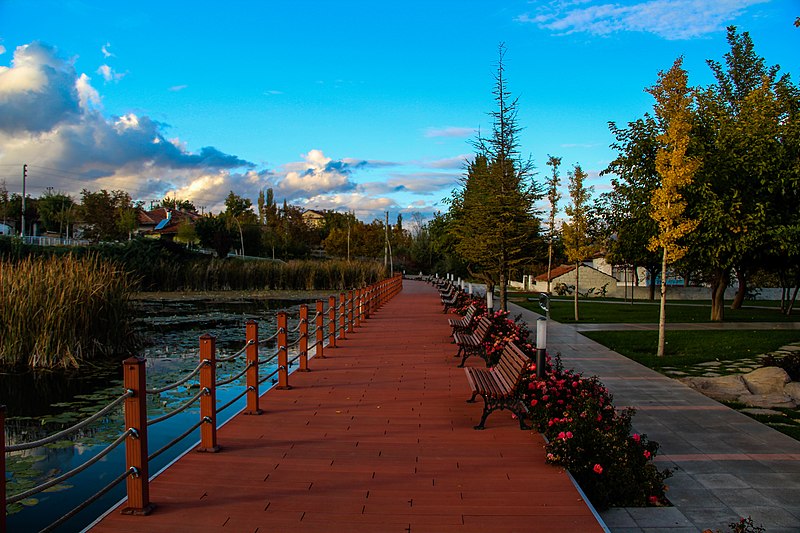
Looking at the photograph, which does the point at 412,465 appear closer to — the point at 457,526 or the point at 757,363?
the point at 457,526

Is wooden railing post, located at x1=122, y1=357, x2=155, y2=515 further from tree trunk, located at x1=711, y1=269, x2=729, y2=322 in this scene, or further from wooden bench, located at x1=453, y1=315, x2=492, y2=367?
tree trunk, located at x1=711, y1=269, x2=729, y2=322

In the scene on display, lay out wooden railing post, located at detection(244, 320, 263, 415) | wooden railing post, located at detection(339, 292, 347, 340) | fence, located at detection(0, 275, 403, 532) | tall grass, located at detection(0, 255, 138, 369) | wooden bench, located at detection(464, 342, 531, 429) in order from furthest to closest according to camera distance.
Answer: wooden railing post, located at detection(339, 292, 347, 340), tall grass, located at detection(0, 255, 138, 369), wooden railing post, located at detection(244, 320, 263, 415), wooden bench, located at detection(464, 342, 531, 429), fence, located at detection(0, 275, 403, 532)

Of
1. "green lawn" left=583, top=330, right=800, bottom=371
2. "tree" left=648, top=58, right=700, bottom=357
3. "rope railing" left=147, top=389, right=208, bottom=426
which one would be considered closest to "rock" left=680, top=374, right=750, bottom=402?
"green lawn" left=583, top=330, right=800, bottom=371

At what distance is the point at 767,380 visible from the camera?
966 centimetres

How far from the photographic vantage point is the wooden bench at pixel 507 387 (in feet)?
20.8

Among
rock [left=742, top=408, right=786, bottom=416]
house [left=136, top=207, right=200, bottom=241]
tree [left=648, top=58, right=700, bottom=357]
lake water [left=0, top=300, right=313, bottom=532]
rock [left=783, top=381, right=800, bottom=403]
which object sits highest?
house [left=136, top=207, right=200, bottom=241]

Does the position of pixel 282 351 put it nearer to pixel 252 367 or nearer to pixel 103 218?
pixel 252 367

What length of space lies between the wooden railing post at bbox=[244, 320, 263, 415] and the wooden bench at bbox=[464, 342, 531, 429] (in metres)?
2.44

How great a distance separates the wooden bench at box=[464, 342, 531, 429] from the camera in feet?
20.8

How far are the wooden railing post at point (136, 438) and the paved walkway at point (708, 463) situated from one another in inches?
129

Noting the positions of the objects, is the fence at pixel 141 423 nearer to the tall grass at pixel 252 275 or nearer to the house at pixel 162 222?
the tall grass at pixel 252 275

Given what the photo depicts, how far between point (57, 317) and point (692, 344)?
13.6m

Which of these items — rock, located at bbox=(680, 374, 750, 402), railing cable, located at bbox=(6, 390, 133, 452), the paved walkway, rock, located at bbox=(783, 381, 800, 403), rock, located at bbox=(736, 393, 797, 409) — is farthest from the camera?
rock, located at bbox=(680, 374, 750, 402)

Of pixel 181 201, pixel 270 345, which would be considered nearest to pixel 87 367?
pixel 270 345
